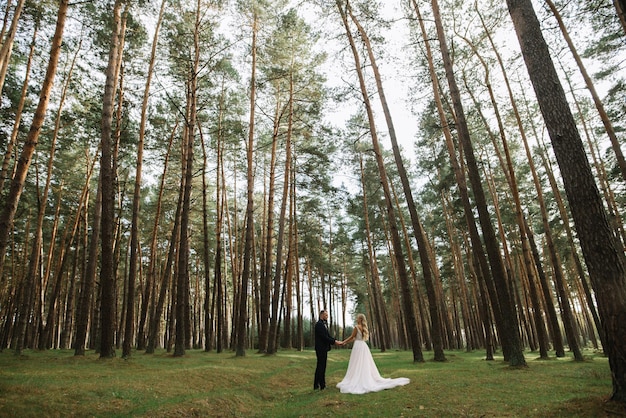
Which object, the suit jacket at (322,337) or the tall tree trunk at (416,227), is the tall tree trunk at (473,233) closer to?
the tall tree trunk at (416,227)

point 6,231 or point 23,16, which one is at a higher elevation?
point 23,16

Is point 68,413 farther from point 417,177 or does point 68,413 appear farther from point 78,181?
point 417,177

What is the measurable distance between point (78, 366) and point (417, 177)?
22.1 meters

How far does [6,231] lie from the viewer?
700 cm

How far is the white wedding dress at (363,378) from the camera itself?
24.1ft

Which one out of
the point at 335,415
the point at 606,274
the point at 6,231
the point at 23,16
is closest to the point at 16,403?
the point at 6,231

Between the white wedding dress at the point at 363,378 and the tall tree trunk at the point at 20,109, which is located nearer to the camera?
the white wedding dress at the point at 363,378

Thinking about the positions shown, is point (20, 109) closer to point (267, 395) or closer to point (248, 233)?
point (248, 233)

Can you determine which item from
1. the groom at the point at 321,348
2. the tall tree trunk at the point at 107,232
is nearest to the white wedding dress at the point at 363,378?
the groom at the point at 321,348

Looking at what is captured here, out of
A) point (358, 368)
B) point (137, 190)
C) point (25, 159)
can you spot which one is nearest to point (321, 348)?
point (358, 368)

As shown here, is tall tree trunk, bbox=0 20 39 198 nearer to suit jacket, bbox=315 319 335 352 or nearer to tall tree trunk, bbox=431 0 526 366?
suit jacket, bbox=315 319 335 352

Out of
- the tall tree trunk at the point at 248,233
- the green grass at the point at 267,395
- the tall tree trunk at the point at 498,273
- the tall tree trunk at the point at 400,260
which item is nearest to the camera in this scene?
the green grass at the point at 267,395

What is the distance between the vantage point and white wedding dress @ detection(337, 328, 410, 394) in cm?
735

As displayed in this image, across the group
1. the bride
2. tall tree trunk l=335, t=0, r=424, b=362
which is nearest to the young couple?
the bride
